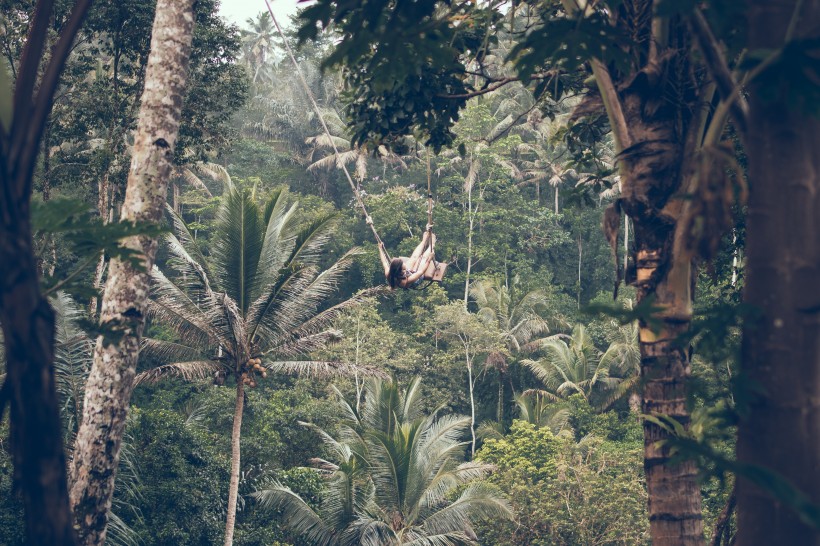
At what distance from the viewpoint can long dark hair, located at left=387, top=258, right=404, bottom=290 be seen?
866 centimetres

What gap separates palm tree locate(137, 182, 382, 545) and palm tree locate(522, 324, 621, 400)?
44.2ft

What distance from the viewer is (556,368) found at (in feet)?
82.3

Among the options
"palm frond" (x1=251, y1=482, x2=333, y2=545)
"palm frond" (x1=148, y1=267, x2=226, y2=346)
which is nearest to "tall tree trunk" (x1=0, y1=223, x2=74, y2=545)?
"palm frond" (x1=148, y1=267, x2=226, y2=346)

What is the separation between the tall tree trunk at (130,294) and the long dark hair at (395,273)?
3.27m

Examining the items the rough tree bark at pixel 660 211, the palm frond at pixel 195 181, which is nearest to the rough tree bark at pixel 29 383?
the rough tree bark at pixel 660 211

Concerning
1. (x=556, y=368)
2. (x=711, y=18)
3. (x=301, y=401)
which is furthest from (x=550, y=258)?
(x=711, y=18)

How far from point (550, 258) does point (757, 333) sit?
102 feet

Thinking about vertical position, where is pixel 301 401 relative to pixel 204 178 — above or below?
below

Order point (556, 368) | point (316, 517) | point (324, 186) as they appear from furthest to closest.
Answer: point (324, 186)
point (556, 368)
point (316, 517)

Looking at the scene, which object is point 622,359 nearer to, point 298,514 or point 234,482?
point 298,514

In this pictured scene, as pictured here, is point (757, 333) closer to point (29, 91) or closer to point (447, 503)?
point (29, 91)

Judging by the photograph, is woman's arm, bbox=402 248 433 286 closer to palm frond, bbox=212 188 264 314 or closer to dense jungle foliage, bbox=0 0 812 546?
dense jungle foliage, bbox=0 0 812 546

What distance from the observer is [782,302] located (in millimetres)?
1842

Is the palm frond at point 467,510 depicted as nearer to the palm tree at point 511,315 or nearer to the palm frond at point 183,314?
the palm frond at point 183,314
